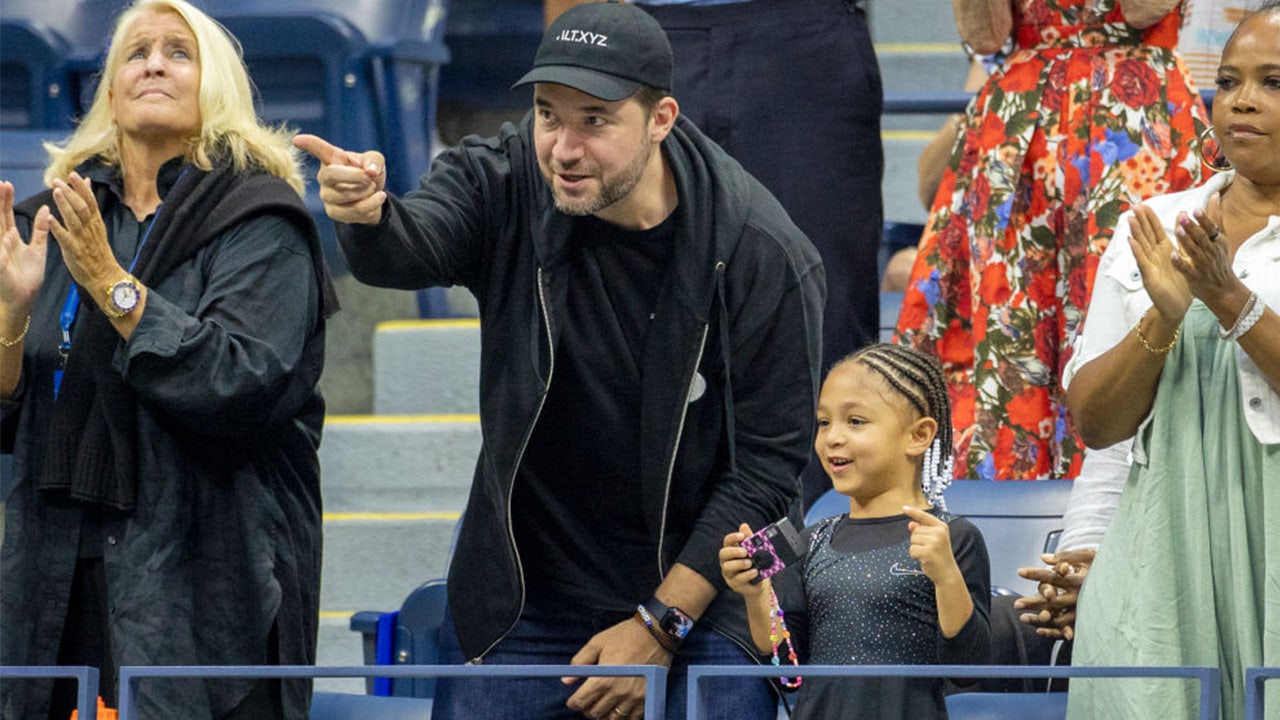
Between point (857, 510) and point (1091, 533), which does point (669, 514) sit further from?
point (1091, 533)

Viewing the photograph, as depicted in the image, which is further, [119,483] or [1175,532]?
[119,483]

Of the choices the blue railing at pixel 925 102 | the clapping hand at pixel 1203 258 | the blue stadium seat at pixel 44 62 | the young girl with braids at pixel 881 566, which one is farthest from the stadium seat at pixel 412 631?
the blue stadium seat at pixel 44 62

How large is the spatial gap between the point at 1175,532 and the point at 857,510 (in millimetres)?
464

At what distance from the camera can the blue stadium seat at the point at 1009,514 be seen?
11.7 ft

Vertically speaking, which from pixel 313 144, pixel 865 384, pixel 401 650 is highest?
pixel 313 144

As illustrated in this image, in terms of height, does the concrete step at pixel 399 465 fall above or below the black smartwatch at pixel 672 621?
above

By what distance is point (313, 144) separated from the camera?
2920 mm

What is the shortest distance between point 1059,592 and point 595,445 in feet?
2.15

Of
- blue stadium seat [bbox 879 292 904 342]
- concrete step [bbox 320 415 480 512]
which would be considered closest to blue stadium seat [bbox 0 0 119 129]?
concrete step [bbox 320 415 480 512]

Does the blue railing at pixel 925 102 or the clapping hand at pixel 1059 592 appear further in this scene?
the blue railing at pixel 925 102

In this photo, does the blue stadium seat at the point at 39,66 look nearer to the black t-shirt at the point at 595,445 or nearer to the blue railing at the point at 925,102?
the blue railing at the point at 925,102

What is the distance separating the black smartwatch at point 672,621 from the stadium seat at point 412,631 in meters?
0.71

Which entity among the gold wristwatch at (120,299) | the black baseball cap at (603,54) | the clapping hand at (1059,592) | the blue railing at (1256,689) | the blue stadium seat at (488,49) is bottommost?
the blue railing at (1256,689)

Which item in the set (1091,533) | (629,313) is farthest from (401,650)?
(1091,533)
